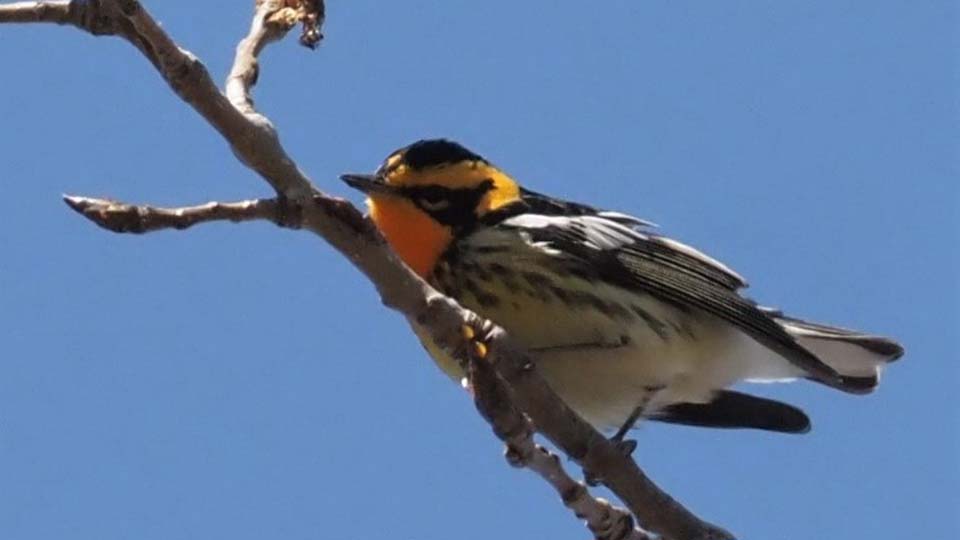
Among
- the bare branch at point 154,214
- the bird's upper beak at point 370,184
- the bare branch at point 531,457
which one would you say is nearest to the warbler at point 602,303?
the bird's upper beak at point 370,184

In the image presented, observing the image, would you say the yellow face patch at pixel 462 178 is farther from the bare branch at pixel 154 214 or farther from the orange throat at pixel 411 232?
the bare branch at pixel 154 214

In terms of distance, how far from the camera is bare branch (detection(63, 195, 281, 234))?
2451mm

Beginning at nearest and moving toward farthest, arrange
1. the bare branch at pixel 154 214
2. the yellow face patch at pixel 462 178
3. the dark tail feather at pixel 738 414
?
the bare branch at pixel 154 214
the yellow face patch at pixel 462 178
the dark tail feather at pixel 738 414

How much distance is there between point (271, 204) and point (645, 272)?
7.99ft

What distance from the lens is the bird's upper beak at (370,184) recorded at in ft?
Result: 15.6

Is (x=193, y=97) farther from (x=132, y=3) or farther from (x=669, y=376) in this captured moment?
(x=669, y=376)

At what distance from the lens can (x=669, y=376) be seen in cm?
467

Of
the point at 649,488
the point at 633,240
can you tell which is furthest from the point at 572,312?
the point at 649,488

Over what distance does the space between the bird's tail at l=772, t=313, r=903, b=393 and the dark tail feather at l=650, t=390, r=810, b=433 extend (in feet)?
0.69

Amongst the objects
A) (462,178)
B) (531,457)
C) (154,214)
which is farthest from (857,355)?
(154,214)

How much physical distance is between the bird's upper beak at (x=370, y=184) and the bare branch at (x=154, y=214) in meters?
2.20

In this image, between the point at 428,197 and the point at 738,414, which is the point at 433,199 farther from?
the point at 738,414

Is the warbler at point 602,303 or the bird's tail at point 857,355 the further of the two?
the bird's tail at point 857,355

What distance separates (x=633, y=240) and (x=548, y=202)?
0.34 metres
